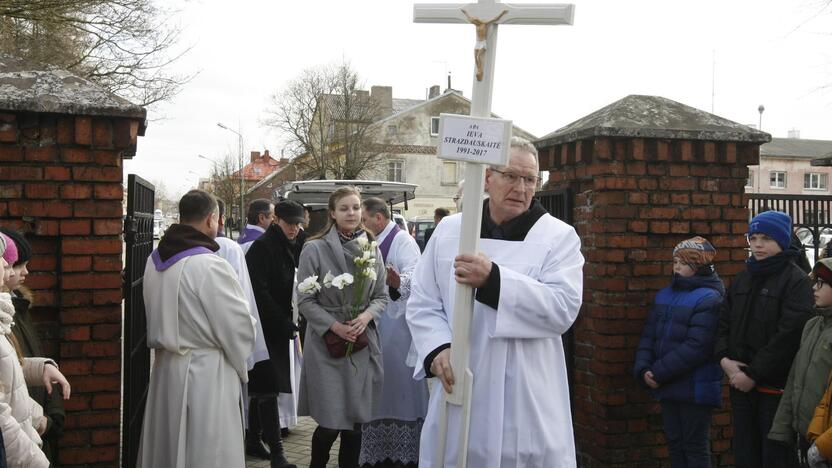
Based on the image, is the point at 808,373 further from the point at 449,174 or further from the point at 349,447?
the point at 449,174

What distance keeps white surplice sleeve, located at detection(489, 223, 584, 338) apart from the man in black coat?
3342 mm

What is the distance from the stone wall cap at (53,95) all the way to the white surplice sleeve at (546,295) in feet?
7.45

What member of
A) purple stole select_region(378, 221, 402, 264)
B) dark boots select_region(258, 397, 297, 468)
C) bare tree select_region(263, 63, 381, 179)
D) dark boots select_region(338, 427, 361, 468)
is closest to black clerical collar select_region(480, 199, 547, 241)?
dark boots select_region(338, 427, 361, 468)

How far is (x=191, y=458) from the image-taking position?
4.40m

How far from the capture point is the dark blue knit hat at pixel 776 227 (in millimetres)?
4641

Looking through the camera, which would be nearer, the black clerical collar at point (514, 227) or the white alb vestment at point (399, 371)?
the black clerical collar at point (514, 227)

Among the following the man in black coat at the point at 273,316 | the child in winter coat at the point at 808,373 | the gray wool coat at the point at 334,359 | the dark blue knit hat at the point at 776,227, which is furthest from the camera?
the man in black coat at the point at 273,316

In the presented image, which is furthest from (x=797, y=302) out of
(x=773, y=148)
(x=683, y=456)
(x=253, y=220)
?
(x=773, y=148)

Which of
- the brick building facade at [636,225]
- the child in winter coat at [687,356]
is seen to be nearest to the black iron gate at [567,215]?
the brick building facade at [636,225]

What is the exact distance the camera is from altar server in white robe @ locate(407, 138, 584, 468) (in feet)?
10.6

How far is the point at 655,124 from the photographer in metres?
5.20

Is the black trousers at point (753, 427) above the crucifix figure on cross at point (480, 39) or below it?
below

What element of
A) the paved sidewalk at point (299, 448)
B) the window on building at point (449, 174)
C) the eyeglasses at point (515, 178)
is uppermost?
the window on building at point (449, 174)

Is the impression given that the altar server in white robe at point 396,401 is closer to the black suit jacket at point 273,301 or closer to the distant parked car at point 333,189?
the black suit jacket at point 273,301
